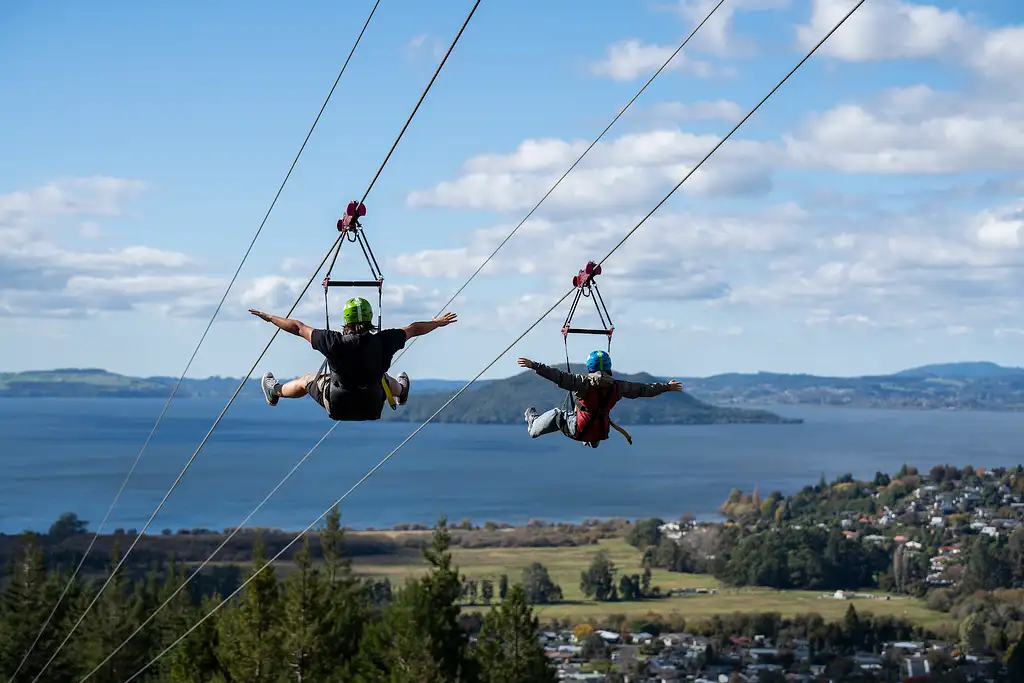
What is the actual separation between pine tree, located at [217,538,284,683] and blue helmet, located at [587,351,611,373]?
29.1 meters

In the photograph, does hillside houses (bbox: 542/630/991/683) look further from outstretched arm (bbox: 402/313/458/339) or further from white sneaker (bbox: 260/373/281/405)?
outstretched arm (bbox: 402/313/458/339)

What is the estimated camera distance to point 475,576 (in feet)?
366

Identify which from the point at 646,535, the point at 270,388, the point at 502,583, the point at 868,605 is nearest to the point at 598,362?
the point at 270,388

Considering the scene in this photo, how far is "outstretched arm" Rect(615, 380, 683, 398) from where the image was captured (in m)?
10.9

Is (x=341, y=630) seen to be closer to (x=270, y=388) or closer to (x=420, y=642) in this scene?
(x=420, y=642)

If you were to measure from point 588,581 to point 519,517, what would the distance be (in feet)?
173

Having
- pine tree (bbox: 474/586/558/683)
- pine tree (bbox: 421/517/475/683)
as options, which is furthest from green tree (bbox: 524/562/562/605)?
pine tree (bbox: 421/517/475/683)

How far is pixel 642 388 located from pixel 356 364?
2536 millimetres

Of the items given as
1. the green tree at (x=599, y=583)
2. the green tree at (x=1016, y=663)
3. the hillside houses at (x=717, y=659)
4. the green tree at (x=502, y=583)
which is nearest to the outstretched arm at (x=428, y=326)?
the hillside houses at (x=717, y=659)

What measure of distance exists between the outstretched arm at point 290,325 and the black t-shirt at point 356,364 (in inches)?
2.9

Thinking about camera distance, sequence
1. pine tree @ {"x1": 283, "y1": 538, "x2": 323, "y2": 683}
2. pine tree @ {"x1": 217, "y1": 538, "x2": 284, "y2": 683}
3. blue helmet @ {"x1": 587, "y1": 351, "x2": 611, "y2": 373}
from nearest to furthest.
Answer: blue helmet @ {"x1": 587, "y1": 351, "x2": 611, "y2": 373} → pine tree @ {"x1": 217, "y1": 538, "x2": 284, "y2": 683} → pine tree @ {"x1": 283, "y1": 538, "x2": 323, "y2": 683}

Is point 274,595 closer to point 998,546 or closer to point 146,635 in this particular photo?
point 146,635

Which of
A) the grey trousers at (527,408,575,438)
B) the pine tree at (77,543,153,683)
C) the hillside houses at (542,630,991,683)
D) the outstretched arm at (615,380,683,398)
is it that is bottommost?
the hillside houses at (542,630,991,683)

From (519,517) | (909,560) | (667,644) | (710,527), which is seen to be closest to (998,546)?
(909,560)
